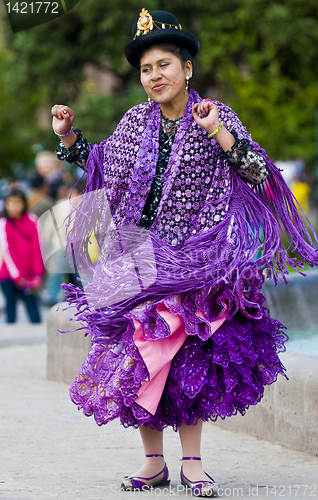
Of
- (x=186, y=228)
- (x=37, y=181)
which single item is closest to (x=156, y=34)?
(x=186, y=228)

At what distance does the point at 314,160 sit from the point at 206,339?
1913 cm

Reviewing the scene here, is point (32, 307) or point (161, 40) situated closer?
point (161, 40)

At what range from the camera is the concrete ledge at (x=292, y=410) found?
12.7 ft

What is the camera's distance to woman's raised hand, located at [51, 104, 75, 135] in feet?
11.0

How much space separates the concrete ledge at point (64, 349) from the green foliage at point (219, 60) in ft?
45.1

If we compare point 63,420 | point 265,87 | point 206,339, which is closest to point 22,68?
point 265,87

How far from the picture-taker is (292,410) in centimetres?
399

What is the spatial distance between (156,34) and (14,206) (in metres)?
6.15

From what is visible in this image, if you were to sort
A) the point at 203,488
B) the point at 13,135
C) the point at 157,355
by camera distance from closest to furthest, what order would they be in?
the point at 157,355, the point at 203,488, the point at 13,135

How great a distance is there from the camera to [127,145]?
11.0 ft

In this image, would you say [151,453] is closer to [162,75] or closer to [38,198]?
[162,75]

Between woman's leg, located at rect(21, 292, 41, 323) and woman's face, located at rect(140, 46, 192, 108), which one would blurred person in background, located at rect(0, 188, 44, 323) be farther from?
woman's face, located at rect(140, 46, 192, 108)

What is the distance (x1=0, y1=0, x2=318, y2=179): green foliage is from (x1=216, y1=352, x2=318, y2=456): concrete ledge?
15171mm
